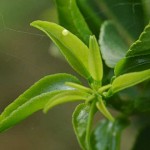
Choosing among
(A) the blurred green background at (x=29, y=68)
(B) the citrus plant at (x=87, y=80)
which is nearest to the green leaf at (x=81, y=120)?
(B) the citrus plant at (x=87, y=80)

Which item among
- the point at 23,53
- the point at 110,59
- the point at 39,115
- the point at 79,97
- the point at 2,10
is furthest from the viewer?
the point at 39,115

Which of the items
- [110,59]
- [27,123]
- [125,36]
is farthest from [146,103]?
[27,123]

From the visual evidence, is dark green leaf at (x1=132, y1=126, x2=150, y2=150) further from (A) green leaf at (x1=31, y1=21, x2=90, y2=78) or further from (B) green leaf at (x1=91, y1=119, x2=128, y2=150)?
(A) green leaf at (x1=31, y1=21, x2=90, y2=78)

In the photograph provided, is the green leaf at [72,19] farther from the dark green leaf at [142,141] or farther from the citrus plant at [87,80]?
the dark green leaf at [142,141]

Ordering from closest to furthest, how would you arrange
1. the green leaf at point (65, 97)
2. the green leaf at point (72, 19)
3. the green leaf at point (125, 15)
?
the green leaf at point (65, 97), the green leaf at point (72, 19), the green leaf at point (125, 15)

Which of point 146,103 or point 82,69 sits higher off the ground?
point 82,69

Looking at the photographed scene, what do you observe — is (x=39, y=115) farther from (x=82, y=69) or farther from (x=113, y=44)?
(x=82, y=69)
